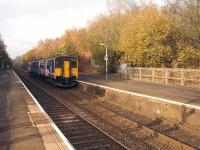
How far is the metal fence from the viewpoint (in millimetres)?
27481

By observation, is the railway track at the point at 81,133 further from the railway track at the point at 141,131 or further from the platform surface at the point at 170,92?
the platform surface at the point at 170,92

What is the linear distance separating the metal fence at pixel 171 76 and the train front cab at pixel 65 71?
7.50 m

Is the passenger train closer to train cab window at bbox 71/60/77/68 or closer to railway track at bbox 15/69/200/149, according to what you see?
train cab window at bbox 71/60/77/68

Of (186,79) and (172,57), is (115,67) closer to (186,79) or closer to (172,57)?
(172,57)

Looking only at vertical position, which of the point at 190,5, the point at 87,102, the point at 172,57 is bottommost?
the point at 87,102

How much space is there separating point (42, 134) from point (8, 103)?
9.21 meters

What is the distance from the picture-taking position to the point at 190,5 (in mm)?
31062

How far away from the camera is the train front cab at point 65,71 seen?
32219 mm

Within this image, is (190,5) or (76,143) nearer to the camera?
(76,143)

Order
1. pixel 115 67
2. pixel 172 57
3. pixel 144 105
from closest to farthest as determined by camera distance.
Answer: pixel 144 105, pixel 172 57, pixel 115 67

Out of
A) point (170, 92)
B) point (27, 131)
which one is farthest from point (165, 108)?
point (27, 131)

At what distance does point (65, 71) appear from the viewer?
3234cm

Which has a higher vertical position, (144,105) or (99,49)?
(99,49)

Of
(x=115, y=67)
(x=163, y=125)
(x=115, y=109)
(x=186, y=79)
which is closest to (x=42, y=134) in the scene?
(x=163, y=125)
